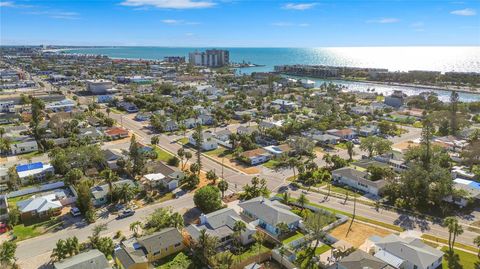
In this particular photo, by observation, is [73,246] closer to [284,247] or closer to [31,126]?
[284,247]

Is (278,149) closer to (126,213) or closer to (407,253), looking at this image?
(126,213)

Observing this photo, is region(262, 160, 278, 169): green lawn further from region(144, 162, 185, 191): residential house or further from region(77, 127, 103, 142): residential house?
region(77, 127, 103, 142): residential house

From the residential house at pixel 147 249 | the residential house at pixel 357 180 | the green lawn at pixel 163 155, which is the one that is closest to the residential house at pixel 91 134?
the green lawn at pixel 163 155

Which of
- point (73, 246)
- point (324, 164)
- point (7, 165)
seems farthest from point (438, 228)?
point (7, 165)

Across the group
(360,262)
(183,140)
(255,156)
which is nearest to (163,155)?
(183,140)

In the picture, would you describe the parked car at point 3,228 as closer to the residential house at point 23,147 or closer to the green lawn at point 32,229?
the green lawn at point 32,229
